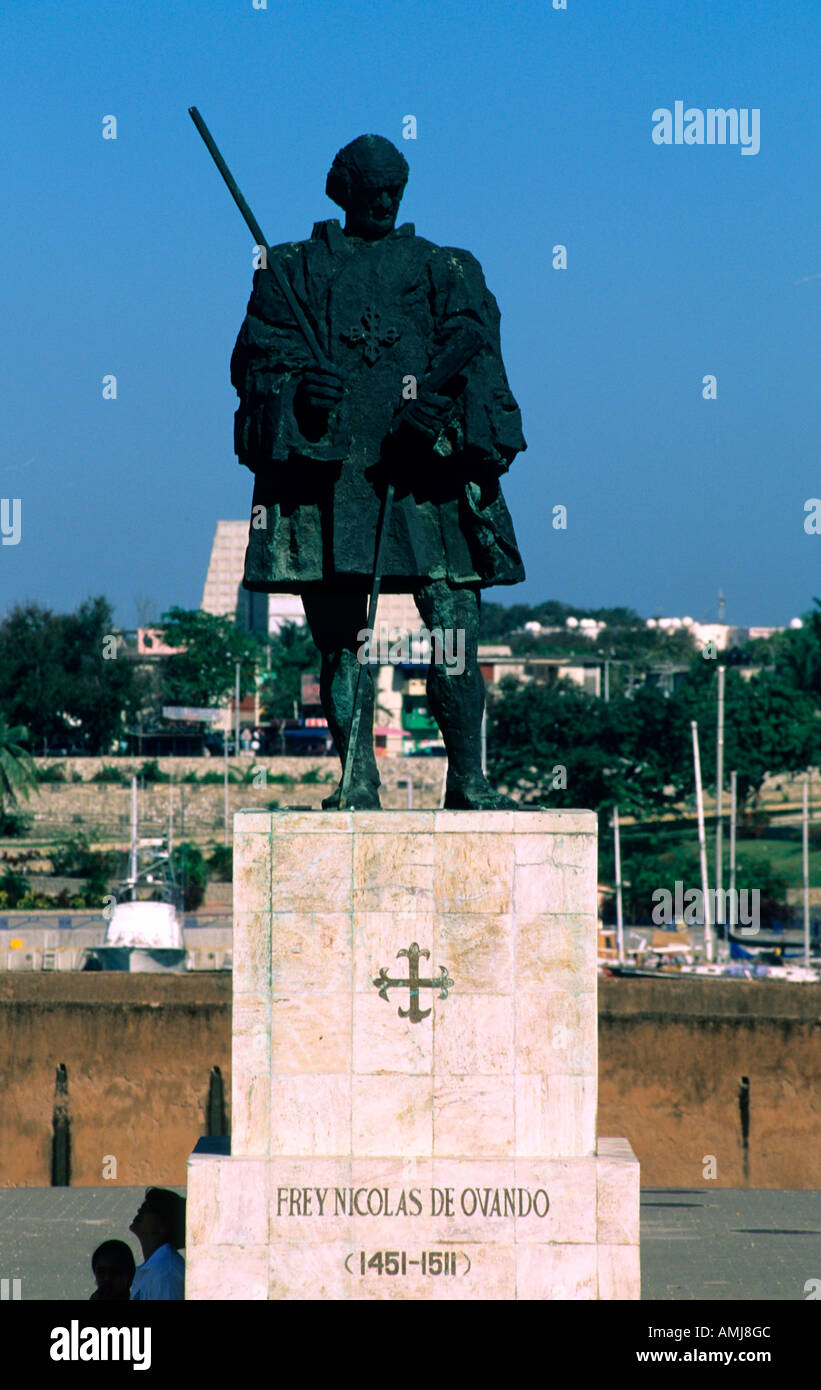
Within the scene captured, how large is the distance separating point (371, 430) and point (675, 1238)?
308 inches

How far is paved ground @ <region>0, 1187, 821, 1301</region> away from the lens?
42.6 ft

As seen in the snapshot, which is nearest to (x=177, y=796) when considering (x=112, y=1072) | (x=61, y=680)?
(x=61, y=680)

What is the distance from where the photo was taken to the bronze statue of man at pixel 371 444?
29.2 feet

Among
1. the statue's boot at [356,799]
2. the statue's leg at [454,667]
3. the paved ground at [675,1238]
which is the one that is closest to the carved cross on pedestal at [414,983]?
the statue's boot at [356,799]

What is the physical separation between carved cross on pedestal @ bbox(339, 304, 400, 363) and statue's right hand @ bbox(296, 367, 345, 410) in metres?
0.21

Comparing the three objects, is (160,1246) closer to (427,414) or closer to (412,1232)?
(412,1232)

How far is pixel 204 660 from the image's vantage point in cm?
9100

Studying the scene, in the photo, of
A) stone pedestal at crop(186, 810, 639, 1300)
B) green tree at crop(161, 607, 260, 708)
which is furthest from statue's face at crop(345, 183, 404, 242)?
green tree at crop(161, 607, 260, 708)

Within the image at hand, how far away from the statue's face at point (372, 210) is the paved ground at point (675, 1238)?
6.46 m

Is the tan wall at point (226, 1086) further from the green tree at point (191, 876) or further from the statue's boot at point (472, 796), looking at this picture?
the green tree at point (191, 876)

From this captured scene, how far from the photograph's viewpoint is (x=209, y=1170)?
8.24 meters
